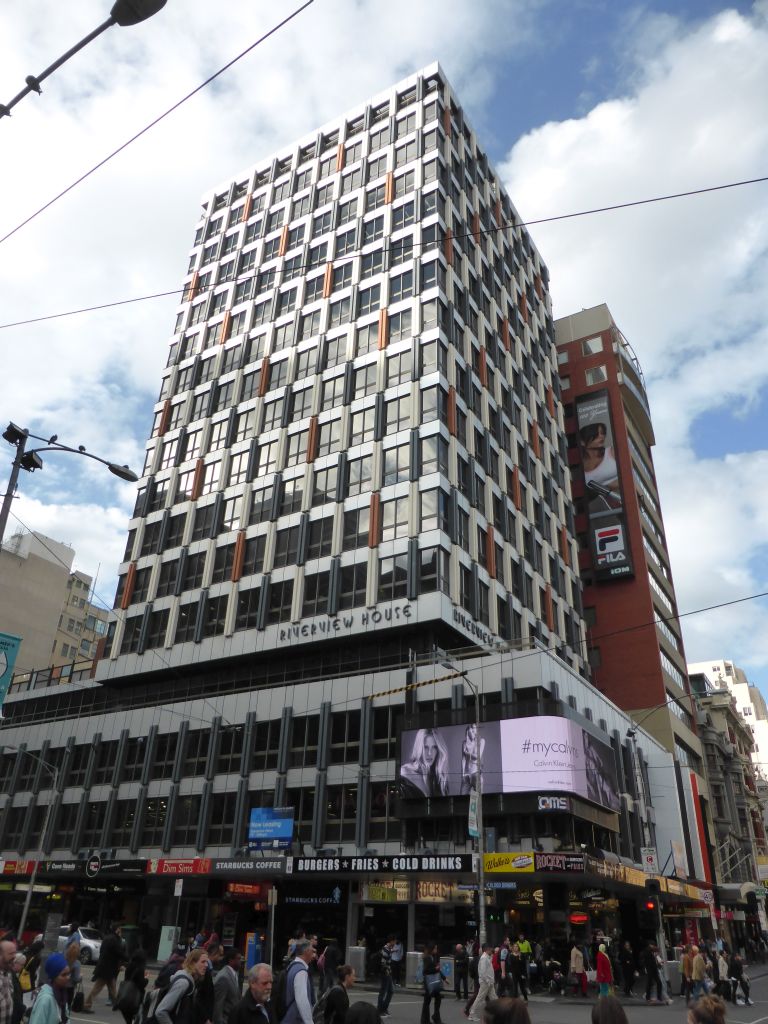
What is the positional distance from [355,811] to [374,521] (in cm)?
1643

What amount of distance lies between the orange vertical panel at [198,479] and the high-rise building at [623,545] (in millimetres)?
30507

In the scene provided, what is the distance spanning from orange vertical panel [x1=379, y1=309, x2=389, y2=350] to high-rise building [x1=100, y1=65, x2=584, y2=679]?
0.17m

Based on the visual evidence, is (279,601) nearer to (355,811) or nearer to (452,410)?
(355,811)

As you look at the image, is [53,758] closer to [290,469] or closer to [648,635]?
[290,469]

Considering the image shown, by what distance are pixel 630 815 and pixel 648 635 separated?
70.7 feet

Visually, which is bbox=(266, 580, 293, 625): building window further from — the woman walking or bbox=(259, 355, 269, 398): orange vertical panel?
the woman walking

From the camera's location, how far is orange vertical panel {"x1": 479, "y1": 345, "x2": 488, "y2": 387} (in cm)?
5784

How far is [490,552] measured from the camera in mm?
50906

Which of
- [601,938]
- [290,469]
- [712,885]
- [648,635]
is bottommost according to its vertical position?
[601,938]

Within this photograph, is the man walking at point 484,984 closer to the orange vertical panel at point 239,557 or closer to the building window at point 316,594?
the building window at point 316,594

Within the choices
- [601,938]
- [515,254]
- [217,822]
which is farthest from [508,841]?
[515,254]

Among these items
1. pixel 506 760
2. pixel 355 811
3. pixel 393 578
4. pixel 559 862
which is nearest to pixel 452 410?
pixel 393 578

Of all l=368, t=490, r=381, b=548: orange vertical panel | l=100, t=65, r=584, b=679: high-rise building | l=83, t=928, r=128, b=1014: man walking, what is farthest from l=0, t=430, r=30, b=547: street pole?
l=368, t=490, r=381, b=548: orange vertical panel

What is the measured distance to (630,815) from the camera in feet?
155
